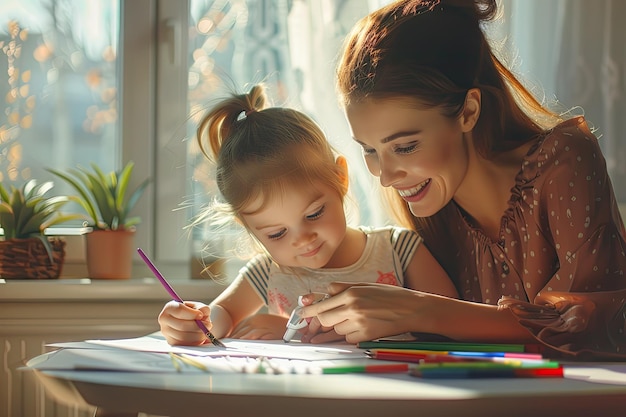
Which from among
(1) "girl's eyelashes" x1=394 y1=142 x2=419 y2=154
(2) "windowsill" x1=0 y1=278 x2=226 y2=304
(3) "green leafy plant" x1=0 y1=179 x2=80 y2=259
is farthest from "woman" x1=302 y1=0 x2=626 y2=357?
(3) "green leafy plant" x1=0 y1=179 x2=80 y2=259

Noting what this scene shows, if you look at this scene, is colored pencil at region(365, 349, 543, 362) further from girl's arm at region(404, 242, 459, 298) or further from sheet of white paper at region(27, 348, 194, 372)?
girl's arm at region(404, 242, 459, 298)

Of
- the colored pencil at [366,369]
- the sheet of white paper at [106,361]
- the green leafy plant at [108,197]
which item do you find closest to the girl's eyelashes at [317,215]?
the sheet of white paper at [106,361]

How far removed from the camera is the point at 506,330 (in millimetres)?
987

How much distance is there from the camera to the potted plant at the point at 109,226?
5.97ft

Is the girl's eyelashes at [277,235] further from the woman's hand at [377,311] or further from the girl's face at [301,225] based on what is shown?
the woman's hand at [377,311]

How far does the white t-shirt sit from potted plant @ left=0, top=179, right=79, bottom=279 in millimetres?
584

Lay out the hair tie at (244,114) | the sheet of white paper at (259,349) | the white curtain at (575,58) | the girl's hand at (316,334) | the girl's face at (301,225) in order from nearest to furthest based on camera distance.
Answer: the sheet of white paper at (259,349) < the girl's hand at (316,334) < the girl's face at (301,225) < the hair tie at (244,114) < the white curtain at (575,58)

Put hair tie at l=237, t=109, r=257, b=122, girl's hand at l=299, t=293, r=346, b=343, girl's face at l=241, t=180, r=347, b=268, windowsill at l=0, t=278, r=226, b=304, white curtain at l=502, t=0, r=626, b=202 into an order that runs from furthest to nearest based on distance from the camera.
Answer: white curtain at l=502, t=0, r=626, b=202 < windowsill at l=0, t=278, r=226, b=304 < hair tie at l=237, t=109, r=257, b=122 < girl's face at l=241, t=180, r=347, b=268 < girl's hand at l=299, t=293, r=346, b=343

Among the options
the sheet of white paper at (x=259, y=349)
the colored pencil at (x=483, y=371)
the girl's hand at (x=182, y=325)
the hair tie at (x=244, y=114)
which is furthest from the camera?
the hair tie at (x=244, y=114)

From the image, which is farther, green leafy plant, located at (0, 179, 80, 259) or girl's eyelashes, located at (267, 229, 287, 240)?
green leafy plant, located at (0, 179, 80, 259)

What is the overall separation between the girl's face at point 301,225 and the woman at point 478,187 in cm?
12

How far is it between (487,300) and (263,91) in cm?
55

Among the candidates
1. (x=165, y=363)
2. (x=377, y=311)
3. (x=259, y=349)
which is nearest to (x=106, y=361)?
(x=165, y=363)

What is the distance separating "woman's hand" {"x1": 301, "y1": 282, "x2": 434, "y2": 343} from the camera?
1.00 meters
